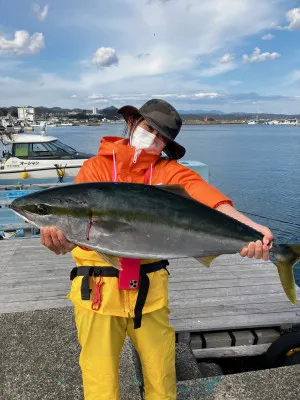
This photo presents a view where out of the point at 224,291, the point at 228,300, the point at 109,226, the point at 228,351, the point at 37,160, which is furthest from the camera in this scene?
the point at 37,160

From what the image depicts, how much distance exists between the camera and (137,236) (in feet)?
7.54

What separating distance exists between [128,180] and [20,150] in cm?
1419

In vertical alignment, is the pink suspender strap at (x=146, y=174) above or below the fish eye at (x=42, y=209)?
above

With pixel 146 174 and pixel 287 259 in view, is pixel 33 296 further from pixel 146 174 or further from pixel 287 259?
pixel 287 259

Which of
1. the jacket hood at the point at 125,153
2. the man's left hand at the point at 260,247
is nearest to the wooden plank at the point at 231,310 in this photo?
the man's left hand at the point at 260,247

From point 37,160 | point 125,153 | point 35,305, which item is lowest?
point 35,305

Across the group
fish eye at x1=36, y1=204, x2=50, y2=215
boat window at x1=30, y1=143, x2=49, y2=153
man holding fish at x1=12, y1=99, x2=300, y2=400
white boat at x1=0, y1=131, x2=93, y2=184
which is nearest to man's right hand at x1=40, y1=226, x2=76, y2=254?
man holding fish at x1=12, y1=99, x2=300, y2=400

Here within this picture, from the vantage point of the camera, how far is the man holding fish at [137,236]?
7.55 ft

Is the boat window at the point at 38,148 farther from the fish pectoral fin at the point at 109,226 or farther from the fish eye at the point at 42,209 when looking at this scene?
the fish pectoral fin at the point at 109,226

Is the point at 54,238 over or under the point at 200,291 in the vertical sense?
over

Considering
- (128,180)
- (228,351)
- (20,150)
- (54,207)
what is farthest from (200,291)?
(20,150)

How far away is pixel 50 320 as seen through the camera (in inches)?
167

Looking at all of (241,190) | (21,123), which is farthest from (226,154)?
(21,123)

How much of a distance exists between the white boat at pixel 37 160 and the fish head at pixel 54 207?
12.0 metres
